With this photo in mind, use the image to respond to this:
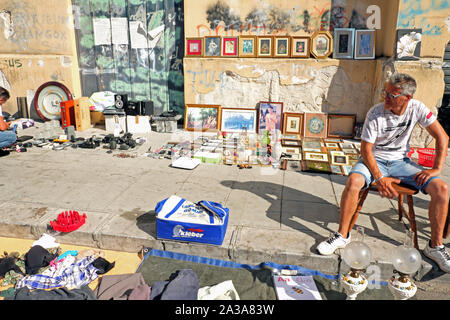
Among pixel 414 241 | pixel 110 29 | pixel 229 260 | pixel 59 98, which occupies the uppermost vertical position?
pixel 110 29

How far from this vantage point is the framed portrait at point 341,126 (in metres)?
7.16

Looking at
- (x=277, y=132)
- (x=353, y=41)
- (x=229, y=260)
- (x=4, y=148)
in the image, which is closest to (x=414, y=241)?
(x=229, y=260)

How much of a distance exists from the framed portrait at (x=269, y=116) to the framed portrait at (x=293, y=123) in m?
0.12

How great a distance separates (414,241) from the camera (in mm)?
3182

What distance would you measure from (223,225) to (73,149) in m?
4.41

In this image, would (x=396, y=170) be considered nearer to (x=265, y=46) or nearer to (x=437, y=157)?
(x=437, y=157)

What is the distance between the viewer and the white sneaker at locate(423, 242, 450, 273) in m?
2.91

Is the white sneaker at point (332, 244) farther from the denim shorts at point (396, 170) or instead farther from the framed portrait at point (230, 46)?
the framed portrait at point (230, 46)

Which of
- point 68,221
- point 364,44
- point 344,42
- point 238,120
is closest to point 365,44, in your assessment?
point 364,44

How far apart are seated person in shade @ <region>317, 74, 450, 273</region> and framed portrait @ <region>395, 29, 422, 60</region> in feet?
10.7

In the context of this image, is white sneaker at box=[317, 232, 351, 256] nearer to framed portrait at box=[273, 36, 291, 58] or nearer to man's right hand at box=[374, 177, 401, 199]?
man's right hand at box=[374, 177, 401, 199]

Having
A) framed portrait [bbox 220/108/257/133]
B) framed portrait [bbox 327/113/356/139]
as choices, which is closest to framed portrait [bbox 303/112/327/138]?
framed portrait [bbox 327/113/356/139]

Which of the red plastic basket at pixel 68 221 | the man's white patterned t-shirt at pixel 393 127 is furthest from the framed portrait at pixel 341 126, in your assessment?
the red plastic basket at pixel 68 221
